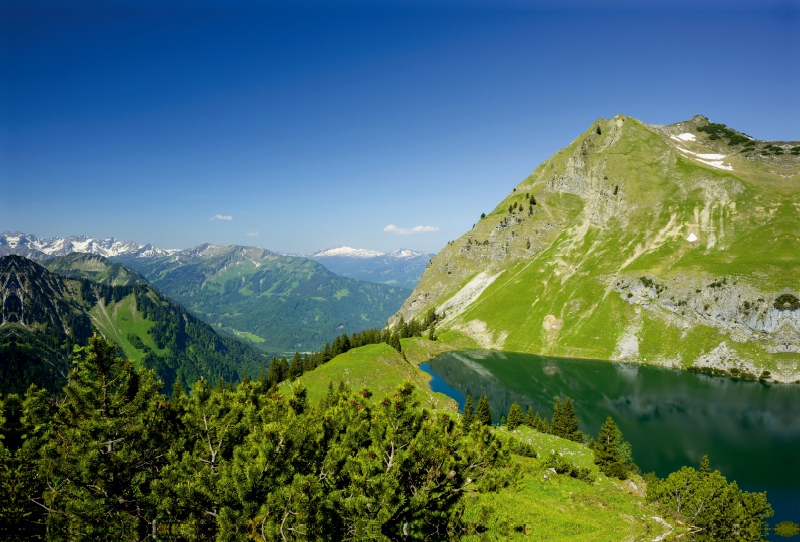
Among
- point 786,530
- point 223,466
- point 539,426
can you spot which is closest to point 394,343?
point 539,426

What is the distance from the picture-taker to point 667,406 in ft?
306

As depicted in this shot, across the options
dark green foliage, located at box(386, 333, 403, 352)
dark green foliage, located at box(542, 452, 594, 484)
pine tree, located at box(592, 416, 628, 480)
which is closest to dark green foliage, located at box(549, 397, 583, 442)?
pine tree, located at box(592, 416, 628, 480)

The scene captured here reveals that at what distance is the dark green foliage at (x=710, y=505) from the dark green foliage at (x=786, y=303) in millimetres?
119589

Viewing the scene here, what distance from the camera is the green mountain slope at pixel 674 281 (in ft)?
405

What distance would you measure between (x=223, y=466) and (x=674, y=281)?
571 feet

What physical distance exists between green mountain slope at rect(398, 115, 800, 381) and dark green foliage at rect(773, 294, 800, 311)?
334 millimetres

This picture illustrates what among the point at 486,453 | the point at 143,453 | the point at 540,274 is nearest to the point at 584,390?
the point at 540,274

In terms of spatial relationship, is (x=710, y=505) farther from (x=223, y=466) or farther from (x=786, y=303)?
(x=786, y=303)

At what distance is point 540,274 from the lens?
184 m

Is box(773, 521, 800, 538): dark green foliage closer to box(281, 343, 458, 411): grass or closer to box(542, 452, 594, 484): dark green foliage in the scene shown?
box(542, 452, 594, 484): dark green foliage

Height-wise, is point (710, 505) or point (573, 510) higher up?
point (710, 505)

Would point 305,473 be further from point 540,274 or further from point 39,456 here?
point 540,274

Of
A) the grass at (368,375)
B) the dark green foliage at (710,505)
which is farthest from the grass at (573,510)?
the grass at (368,375)

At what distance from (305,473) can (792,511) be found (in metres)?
69.4
